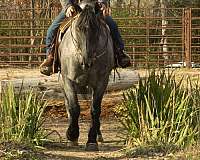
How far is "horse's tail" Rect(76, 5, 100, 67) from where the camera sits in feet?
26.2

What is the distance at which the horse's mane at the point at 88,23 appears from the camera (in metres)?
7.98

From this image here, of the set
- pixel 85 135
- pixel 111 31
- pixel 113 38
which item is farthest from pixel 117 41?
pixel 85 135

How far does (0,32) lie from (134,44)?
5473mm

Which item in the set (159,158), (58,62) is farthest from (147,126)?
(58,62)

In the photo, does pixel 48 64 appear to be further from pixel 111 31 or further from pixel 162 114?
pixel 162 114

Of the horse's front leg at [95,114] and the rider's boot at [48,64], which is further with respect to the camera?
the rider's boot at [48,64]

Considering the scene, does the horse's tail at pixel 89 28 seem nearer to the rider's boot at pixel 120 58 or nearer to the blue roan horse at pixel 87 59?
the blue roan horse at pixel 87 59

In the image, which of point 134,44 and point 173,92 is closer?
point 173,92

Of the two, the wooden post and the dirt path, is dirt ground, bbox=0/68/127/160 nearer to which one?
the dirt path

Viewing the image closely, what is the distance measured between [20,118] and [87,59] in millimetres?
1197

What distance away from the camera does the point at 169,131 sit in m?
7.88

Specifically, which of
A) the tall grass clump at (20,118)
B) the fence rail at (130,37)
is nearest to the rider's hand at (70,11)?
the tall grass clump at (20,118)

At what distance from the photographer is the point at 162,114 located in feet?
26.5

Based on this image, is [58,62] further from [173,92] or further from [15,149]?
[15,149]
